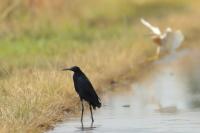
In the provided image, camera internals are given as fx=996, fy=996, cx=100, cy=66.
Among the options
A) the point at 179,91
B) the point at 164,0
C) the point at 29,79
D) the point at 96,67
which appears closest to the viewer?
the point at 29,79

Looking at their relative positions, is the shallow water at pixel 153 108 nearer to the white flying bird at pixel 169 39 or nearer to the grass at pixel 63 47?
the grass at pixel 63 47

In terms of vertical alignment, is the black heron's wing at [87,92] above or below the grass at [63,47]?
below

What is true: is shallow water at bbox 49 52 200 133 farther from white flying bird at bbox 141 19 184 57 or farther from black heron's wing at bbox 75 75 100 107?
white flying bird at bbox 141 19 184 57

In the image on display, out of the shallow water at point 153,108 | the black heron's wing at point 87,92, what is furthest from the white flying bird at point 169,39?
the black heron's wing at point 87,92

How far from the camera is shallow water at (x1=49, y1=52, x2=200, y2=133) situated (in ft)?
46.6

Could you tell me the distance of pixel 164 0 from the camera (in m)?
45.2

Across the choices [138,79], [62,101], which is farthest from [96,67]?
[62,101]

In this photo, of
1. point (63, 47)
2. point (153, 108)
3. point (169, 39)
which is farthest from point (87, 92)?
point (63, 47)

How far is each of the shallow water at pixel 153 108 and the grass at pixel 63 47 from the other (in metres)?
0.54

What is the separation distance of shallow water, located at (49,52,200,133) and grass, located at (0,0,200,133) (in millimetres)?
541

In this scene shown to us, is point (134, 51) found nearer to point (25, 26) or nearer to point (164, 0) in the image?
point (25, 26)

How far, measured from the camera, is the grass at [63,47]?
1510 centimetres

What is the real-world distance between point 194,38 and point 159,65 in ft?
28.3

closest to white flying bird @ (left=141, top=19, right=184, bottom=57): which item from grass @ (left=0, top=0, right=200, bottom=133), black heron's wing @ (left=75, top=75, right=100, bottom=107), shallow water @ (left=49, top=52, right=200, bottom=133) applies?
grass @ (left=0, top=0, right=200, bottom=133)
